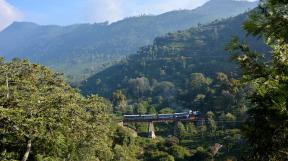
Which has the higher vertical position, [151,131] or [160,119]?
[160,119]

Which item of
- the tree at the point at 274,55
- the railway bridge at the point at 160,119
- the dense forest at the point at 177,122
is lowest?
the railway bridge at the point at 160,119

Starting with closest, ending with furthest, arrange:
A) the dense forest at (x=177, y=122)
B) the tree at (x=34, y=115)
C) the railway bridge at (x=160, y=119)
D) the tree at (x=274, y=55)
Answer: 1. the tree at (x=274, y=55)
2. the dense forest at (x=177, y=122)
3. the tree at (x=34, y=115)
4. the railway bridge at (x=160, y=119)

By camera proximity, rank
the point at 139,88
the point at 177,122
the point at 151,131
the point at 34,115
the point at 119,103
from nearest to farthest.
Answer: the point at 34,115
the point at 151,131
the point at 177,122
the point at 119,103
the point at 139,88

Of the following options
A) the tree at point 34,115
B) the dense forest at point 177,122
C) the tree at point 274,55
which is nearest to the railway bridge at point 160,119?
the dense forest at point 177,122

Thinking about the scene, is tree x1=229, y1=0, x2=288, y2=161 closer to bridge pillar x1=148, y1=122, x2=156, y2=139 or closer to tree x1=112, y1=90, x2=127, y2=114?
bridge pillar x1=148, y1=122, x2=156, y2=139

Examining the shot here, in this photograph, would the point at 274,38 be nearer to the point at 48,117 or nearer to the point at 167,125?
the point at 48,117

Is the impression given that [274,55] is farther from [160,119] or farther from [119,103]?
[119,103]

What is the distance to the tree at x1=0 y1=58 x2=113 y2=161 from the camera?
20.5 meters

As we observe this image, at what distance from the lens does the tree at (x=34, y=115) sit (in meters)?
20.5

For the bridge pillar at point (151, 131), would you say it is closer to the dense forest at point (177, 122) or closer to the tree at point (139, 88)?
the dense forest at point (177, 122)

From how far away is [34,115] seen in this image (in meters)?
21.4

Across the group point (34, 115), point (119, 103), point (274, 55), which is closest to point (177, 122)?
point (119, 103)

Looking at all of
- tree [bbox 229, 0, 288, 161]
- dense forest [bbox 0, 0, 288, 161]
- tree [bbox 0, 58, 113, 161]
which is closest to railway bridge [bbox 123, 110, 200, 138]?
dense forest [bbox 0, 0, 288, 161]

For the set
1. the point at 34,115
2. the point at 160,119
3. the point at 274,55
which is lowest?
the point at 160,119
